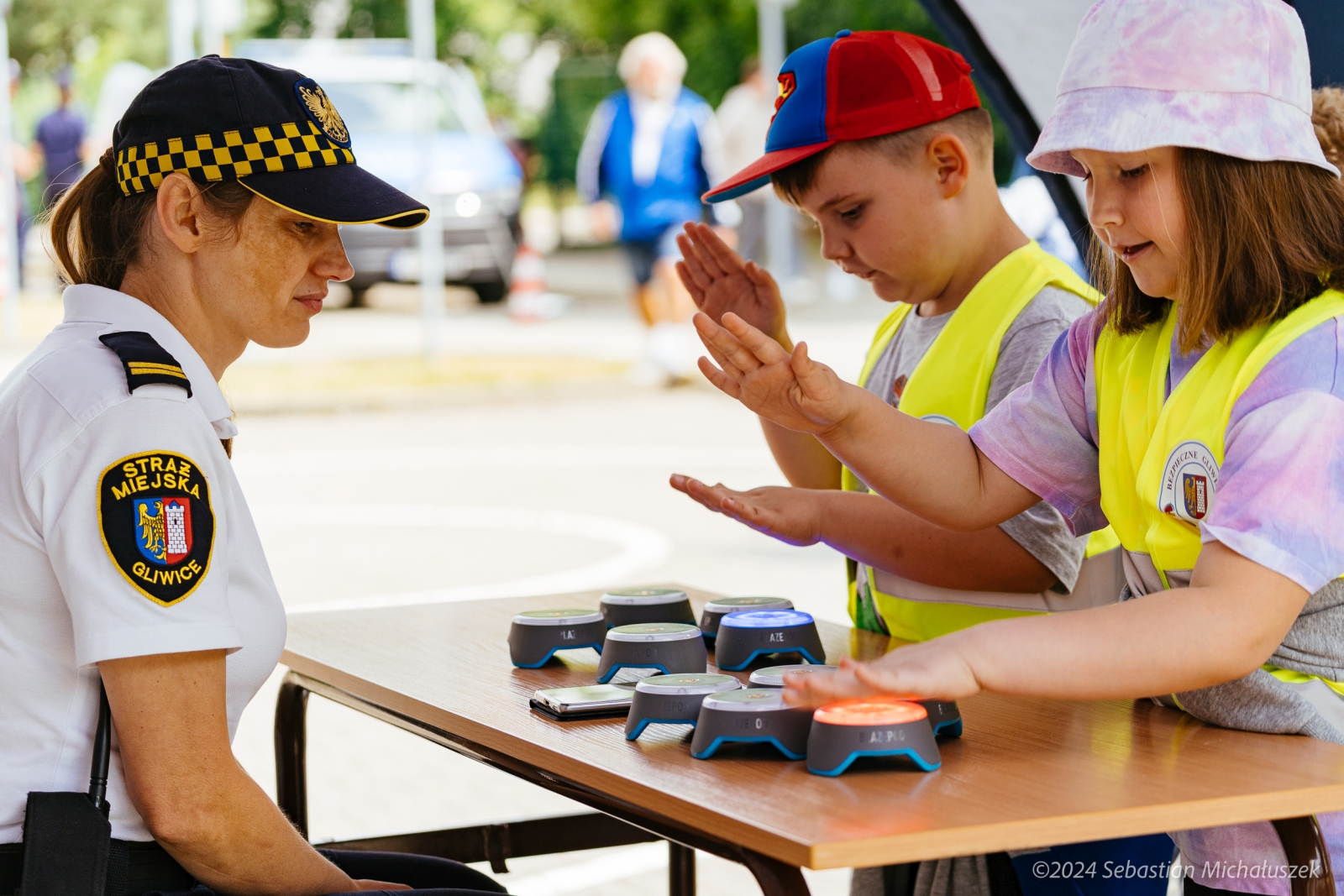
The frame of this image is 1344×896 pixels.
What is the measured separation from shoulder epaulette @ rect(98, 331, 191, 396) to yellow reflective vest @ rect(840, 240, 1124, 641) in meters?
1.13

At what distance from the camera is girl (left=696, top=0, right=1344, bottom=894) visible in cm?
175

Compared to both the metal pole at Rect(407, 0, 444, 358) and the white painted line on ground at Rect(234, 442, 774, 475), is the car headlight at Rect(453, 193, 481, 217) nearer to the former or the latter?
the metal pole at Rect(407, 0, 444, 358)

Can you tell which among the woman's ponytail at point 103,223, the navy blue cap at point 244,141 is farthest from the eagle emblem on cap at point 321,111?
the woman's ponytail at point 103,223

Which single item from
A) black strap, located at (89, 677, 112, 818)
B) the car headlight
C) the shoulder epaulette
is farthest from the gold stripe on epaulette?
the car headlight

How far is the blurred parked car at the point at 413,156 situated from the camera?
16438 millimetres

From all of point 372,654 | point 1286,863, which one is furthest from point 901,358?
point 1286,863

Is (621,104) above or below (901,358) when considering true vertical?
above

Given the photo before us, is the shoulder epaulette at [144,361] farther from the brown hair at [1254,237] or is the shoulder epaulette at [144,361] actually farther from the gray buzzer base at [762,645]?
the brown hair at [1254,237]

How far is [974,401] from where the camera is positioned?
104 inches

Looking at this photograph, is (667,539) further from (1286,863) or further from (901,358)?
(1286,863)

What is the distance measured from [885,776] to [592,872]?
256 cm

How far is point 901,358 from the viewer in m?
2.94

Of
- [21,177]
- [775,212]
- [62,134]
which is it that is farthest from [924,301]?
[21,177]

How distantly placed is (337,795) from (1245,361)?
3.41 meters
